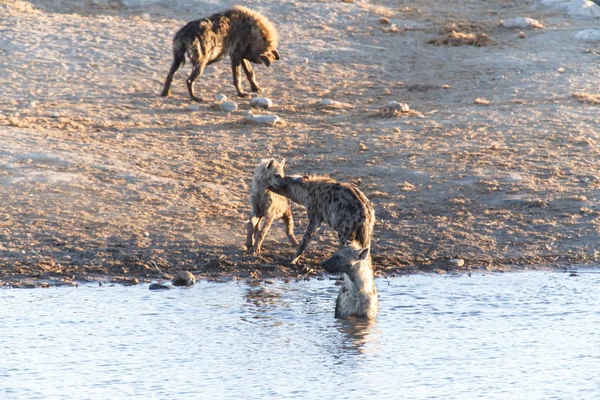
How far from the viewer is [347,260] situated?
805 cm

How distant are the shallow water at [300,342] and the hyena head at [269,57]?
5928 mm

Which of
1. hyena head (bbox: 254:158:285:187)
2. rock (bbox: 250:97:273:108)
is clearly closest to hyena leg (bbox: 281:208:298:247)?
hyena head (bbox: 254:158:285:187)

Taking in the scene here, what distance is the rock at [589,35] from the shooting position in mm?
17250

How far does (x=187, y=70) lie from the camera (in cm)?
1545

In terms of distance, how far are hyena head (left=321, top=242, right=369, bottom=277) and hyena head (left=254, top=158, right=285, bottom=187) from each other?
1.72 m

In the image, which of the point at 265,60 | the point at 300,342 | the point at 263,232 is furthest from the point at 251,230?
the point at 265,60

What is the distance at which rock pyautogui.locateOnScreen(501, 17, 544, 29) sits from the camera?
1820cm

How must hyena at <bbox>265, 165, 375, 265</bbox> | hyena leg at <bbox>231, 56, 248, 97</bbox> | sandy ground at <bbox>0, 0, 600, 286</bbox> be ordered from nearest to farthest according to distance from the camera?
hyena at <bbox>265, 165, 375, 265</bbox> < sandy ground at <bbox>0, 0, 600, 286</bbox> < hyena leg at <bbox>231, 56, 248, 97</bbox>

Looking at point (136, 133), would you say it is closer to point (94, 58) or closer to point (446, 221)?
point (94, 58)

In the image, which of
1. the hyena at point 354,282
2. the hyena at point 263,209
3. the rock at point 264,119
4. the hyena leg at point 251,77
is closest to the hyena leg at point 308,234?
the hyena at point 263,209

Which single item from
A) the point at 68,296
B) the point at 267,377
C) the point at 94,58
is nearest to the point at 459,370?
the point at 267,377

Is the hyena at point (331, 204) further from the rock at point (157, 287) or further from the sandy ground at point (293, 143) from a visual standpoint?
the rock at point (157, 287)

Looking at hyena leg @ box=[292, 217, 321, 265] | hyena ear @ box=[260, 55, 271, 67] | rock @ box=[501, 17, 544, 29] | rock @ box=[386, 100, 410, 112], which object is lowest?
hyena leg @ box=[292, 217, 321, 265]

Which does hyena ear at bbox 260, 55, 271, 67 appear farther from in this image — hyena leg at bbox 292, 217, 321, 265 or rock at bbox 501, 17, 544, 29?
hyena leg at bbox 292, 217, 321, 265
